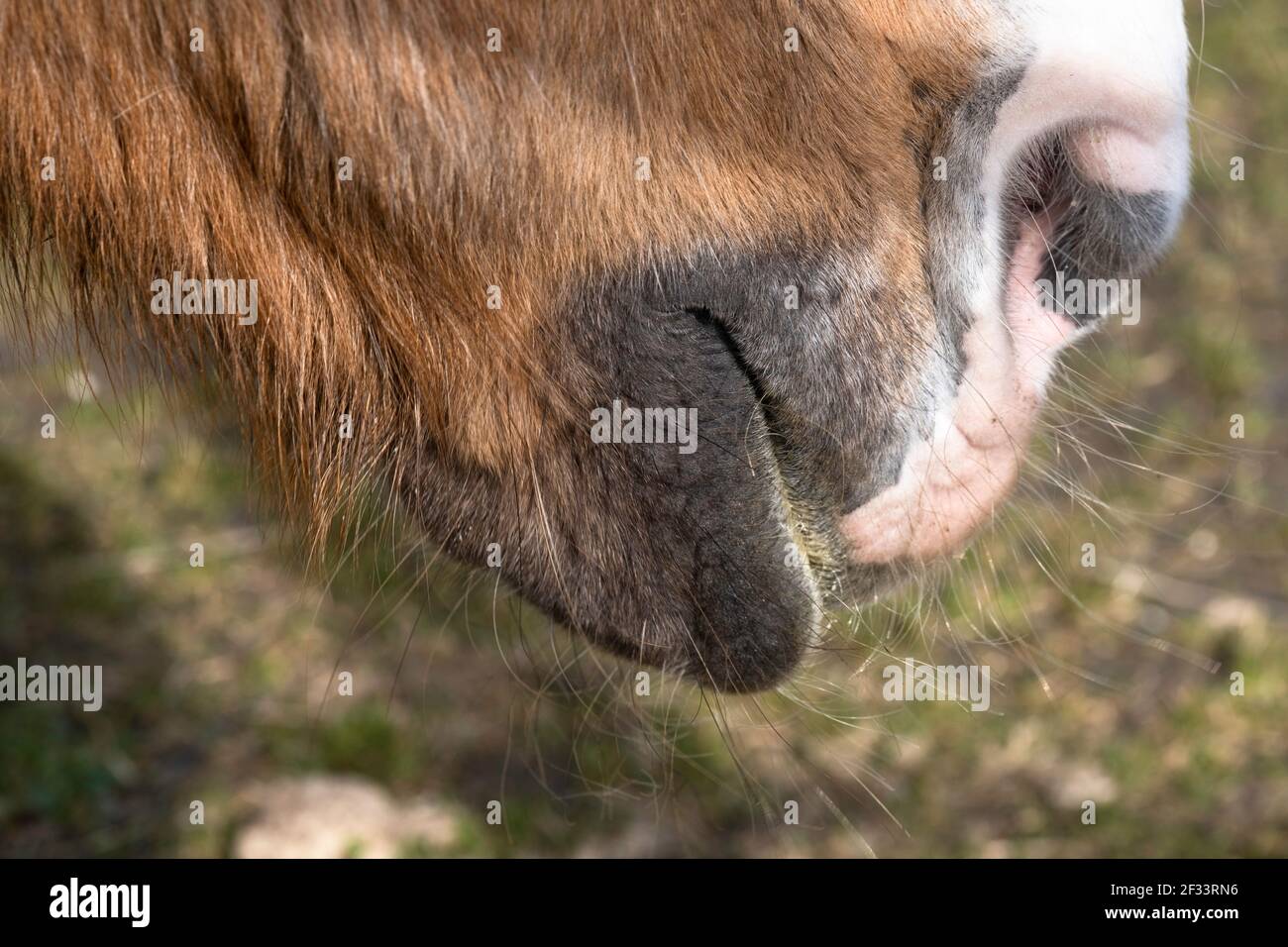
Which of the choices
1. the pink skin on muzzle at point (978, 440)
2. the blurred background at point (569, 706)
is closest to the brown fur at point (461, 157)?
the pink skin on muzzle at point (978, 440)

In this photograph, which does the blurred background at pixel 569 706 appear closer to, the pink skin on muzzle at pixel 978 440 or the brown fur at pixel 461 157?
the pink skin on muzzle at pixel 978 440

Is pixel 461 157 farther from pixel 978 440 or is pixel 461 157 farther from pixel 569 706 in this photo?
pixel 569 706

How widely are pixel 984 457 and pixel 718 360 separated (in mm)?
316

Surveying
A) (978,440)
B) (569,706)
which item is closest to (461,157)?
(978,440)

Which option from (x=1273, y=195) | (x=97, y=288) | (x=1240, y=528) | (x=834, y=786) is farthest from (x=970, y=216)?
(x=1273, y=195)

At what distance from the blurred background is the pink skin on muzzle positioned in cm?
44

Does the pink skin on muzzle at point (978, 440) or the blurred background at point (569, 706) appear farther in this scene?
the blurred background at point (569, 706)

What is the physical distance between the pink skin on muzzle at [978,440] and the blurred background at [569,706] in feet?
1.45

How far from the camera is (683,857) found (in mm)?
2203

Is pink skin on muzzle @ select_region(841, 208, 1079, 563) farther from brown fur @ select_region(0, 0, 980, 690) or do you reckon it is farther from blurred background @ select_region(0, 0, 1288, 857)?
blurred background @ select_region(0, 0, 1288, 857)

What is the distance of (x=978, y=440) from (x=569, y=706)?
91 cm

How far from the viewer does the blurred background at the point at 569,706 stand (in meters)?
2.22

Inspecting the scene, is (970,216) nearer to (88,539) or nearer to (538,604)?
(538,604)

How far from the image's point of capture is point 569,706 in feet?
6.49
